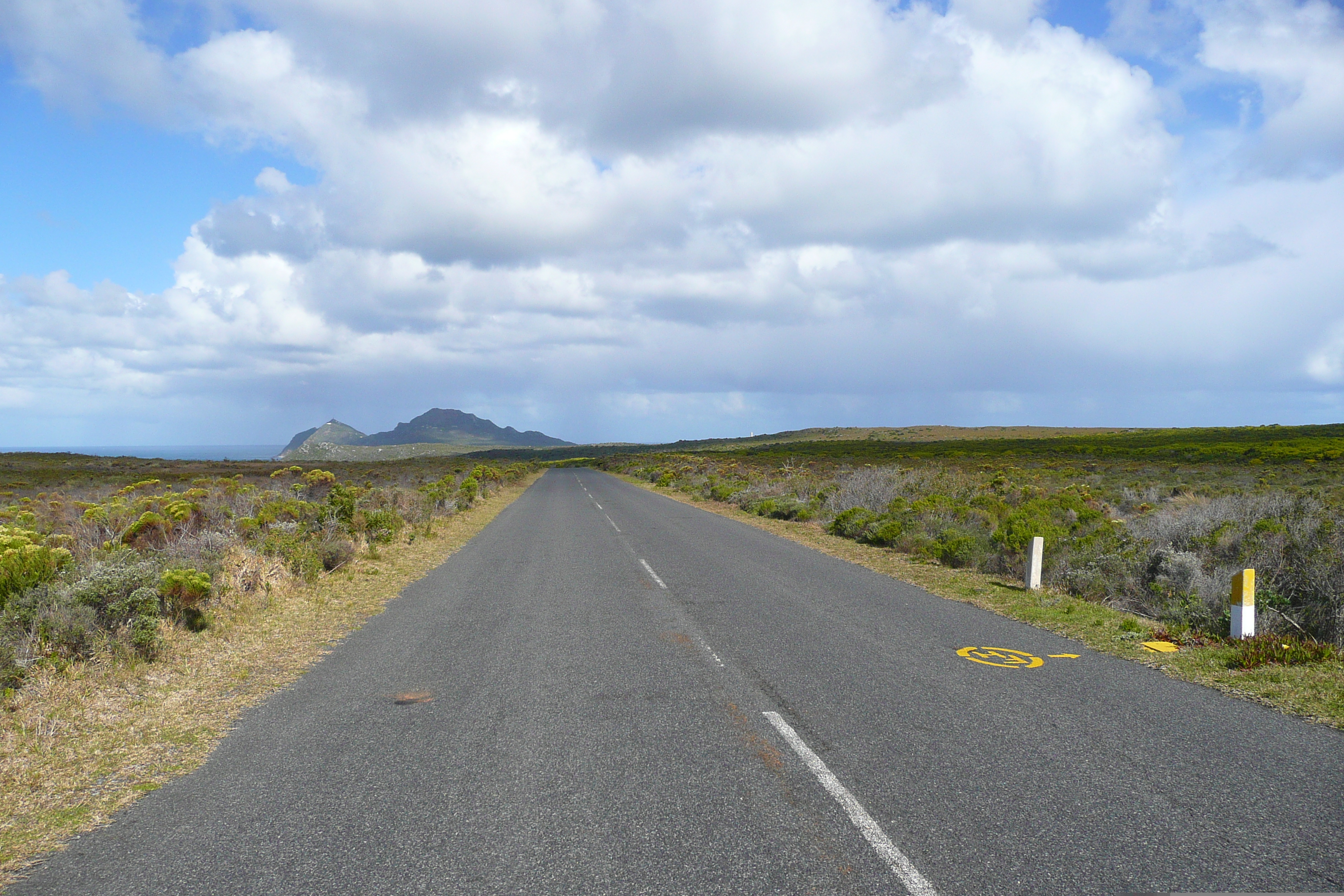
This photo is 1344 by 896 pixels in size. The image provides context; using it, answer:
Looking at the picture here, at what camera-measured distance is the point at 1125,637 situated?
26.0 ft

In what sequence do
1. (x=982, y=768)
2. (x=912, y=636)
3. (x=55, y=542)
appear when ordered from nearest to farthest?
1. (x=982, y=768)
2. (x=912, y=636)
3. (x=55, y=542)

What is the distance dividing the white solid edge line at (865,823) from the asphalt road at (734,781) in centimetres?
2

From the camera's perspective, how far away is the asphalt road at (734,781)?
3.42 m

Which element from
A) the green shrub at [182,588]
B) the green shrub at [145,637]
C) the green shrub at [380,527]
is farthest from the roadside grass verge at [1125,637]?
the green shrub at [380,527]

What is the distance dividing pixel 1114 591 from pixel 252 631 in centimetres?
1121

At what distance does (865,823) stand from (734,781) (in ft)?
2.72

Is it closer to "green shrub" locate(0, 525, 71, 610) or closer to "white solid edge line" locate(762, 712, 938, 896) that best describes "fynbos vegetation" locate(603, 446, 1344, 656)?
"white solid edge line" locate(762, 712, 938, 896)

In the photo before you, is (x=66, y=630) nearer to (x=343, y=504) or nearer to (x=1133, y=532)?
(x=343, y=504)

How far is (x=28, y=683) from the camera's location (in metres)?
5.85

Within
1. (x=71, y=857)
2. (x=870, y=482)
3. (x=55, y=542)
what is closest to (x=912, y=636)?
(x=71, y=857)

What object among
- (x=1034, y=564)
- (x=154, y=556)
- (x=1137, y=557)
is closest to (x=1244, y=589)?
(x=1034, y=564)

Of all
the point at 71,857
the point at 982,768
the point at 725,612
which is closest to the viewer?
the point at 71,857

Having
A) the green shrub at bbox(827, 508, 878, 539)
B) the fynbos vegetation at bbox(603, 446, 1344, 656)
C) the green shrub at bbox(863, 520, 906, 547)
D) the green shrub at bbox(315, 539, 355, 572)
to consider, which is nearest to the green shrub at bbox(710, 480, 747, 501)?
the fynbos vegetation at bbox(603, 446, 1344, 656)

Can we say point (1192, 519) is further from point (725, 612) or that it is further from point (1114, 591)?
point (725, 612)
